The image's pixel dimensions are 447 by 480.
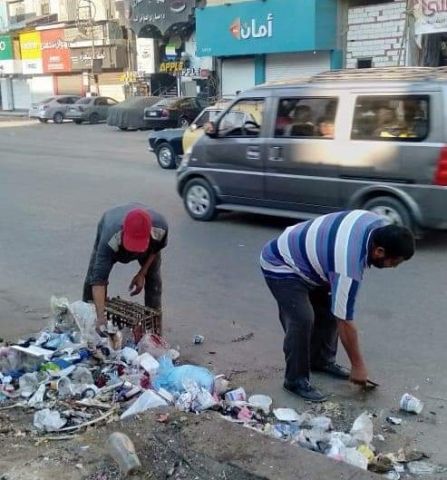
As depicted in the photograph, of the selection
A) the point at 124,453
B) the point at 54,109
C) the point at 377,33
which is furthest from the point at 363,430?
the point at 54,109

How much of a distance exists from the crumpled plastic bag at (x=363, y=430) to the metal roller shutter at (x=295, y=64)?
74.6 feet

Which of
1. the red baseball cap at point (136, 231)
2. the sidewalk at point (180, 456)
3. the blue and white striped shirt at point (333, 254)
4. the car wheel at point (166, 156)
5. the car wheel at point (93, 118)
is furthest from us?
the car wheel at point (93, 118)

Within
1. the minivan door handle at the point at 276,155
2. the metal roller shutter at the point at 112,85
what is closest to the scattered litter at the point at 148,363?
the minivan door handle at the point at 276,155

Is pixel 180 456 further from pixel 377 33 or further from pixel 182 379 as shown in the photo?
pixel 377 33

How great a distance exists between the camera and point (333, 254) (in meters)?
4.12

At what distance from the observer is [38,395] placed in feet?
14.3

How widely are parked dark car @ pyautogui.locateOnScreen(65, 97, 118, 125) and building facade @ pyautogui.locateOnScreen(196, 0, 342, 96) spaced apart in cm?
708

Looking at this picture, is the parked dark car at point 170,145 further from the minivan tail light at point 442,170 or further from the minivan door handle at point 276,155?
the minivan tail light at point 442,170

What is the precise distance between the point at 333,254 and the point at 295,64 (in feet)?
78.3

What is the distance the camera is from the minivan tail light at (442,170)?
26.1 ft

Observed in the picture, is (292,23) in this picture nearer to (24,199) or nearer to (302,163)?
(24,199)

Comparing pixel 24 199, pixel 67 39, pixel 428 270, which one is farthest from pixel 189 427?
pixel 67 39

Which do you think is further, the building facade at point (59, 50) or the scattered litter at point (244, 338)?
the building facade at point (59, 50)

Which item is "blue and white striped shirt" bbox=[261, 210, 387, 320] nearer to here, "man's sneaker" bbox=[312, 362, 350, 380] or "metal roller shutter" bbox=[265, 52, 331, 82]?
"man's sneaker" bbox=[312, 362, 350, 380]
